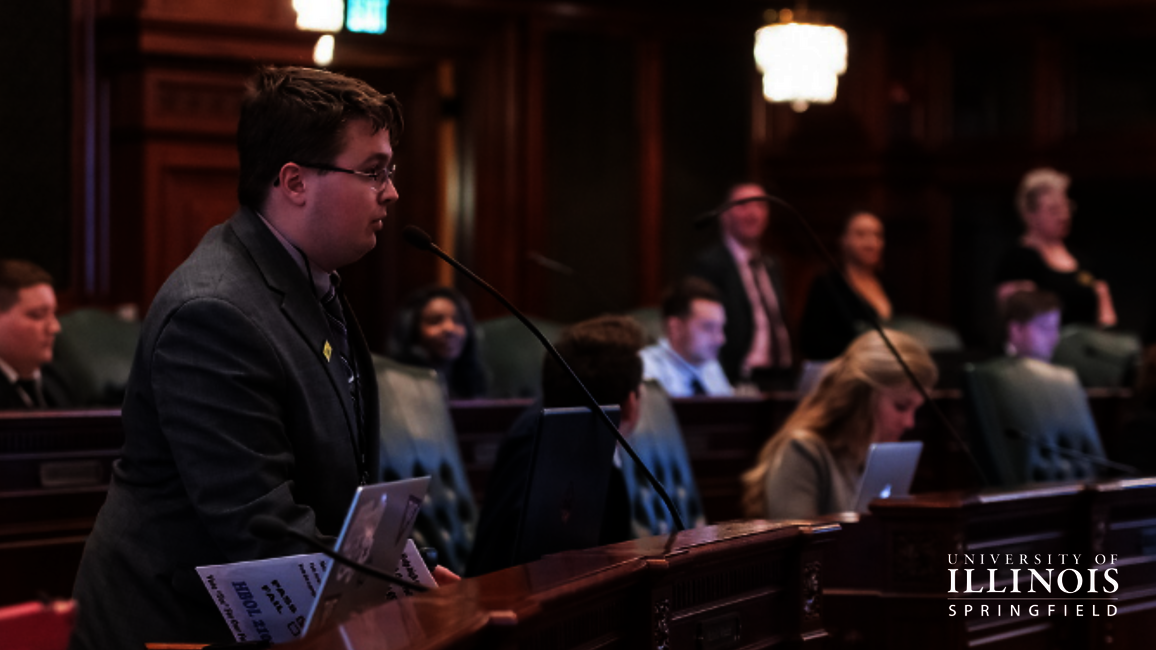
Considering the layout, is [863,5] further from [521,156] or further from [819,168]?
[521,156]

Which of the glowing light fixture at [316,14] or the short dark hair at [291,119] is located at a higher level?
the glowing light fixture at [316,14]

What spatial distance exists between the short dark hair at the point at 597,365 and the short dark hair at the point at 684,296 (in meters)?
2.50

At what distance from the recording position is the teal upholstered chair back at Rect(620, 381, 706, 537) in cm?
347

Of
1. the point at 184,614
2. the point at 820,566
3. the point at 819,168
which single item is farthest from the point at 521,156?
the point at 184,614

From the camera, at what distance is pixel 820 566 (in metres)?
2.44

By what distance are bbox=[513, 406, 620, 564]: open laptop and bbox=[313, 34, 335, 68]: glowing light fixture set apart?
4.06 metres

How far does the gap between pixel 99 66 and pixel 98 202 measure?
53cm

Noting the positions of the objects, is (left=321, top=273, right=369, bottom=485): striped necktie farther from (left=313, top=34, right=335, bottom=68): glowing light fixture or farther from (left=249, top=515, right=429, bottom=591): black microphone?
(left=313, top=34, right=335, bottom=68): glowing light fixture

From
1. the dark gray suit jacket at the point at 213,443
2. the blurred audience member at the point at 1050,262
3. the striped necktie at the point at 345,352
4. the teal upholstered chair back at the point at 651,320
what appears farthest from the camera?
the blurred audience member at the point at 1050,262

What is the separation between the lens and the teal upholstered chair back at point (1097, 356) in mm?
6125

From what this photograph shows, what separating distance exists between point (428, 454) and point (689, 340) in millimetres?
2217

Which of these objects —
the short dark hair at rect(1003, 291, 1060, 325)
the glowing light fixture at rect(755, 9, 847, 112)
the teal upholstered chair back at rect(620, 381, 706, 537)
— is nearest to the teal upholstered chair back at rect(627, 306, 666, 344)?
the short dark hair at rect(1003, 291, 1060, 325)

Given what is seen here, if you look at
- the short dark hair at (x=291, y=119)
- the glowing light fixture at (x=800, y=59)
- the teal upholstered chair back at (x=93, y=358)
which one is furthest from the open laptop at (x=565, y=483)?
the glowing light fixture at (x=800, y=59)

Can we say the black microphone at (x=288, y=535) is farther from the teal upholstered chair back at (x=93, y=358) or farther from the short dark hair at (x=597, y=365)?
the teal upholstered chair back at (x=93, y=358)
